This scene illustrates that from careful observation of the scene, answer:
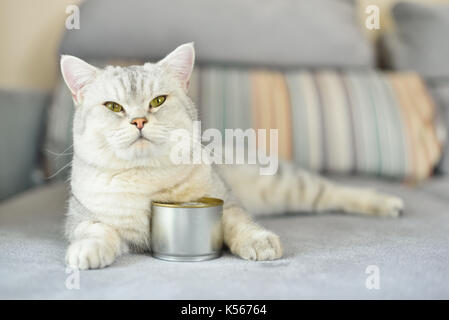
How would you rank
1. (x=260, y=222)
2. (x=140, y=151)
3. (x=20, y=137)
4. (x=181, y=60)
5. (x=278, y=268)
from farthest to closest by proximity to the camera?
(x=20, y=137), (x=260, y=222), (x=181, y=60), (x=140, y=151), (x=278, y=268)

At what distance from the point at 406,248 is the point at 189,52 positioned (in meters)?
0.65

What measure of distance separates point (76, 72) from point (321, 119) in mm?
1117

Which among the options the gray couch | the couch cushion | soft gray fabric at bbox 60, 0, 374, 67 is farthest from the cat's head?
the couch cushion

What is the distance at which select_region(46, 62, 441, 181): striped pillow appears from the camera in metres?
1.87

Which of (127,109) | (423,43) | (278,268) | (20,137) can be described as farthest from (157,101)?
(423,43)

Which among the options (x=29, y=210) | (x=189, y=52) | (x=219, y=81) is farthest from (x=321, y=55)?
(x=29, y=210)

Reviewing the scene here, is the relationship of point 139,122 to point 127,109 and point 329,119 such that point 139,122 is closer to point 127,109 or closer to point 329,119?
point 127,109

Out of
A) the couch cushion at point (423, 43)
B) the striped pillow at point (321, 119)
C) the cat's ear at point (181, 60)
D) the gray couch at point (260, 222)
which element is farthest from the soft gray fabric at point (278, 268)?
the couch cushion at point (423, 43)

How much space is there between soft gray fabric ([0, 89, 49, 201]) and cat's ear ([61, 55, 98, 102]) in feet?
2.56

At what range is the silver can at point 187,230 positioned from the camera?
0.95m

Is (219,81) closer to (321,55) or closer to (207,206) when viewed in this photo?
(321,55)

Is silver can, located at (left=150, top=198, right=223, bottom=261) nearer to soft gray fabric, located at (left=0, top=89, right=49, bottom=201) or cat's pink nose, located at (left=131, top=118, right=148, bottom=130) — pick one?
cat's pink nose, located at (left=131, top=118, right=148, bottom=130)

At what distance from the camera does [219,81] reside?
192 centimetres

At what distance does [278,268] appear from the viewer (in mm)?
903
